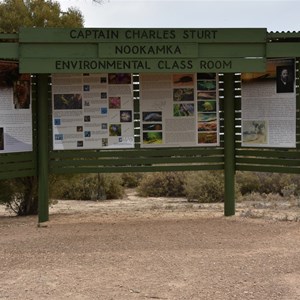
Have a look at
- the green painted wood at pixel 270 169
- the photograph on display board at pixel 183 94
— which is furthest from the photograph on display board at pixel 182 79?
the green painted wood at pixel 270 169

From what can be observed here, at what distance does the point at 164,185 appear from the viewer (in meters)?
21.6

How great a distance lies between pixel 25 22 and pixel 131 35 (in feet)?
12.6

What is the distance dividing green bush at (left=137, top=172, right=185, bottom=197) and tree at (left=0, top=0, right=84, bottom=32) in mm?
9021

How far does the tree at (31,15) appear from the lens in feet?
42.7

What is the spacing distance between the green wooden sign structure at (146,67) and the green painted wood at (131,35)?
0.06ft

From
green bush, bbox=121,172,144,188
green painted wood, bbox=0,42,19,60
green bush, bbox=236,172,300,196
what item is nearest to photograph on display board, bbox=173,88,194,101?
green painted wood, bbox=0,42,19,60

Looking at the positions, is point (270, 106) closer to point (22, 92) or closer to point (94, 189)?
point (22, 92)

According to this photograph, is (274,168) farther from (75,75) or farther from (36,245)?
(36,245)

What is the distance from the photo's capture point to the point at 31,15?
13.4 metres

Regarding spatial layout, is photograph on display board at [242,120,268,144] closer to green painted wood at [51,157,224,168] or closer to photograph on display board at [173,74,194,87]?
green painted wood at [51,157,224,168]

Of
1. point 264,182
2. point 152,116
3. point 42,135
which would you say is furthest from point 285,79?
point 264,182

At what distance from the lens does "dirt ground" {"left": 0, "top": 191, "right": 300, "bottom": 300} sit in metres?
6.29

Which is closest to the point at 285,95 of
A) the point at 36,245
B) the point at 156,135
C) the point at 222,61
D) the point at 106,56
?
the point at 222,61

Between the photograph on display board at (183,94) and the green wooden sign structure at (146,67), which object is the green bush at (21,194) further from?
the photograph on display board at (183,94)
